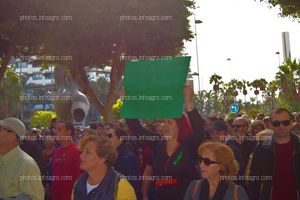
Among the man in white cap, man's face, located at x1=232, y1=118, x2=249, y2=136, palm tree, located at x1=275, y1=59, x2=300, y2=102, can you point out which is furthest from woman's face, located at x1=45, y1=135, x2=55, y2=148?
palm tree, located at x1=275, y1=59, x2=300, y2=102

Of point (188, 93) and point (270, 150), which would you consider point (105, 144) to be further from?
point (270, 150)

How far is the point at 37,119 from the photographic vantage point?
231ft

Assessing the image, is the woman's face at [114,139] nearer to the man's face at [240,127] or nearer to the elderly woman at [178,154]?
the elderly woman at [178,154]

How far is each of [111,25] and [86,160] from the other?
1781cm

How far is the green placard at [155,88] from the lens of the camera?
5391 millimetres

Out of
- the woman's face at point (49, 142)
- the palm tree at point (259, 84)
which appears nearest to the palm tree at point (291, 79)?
the palm tree at point (259, 84)

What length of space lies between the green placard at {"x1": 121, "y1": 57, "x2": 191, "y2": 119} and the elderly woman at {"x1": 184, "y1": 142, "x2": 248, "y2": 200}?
767 millimetres

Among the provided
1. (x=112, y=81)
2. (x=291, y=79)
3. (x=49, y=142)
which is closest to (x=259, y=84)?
(x=291, y=79)

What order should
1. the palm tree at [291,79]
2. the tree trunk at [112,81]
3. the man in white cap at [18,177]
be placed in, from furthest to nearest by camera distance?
the palm tree at [291,79] < the tree trunk at [112,81] < the man in white cap at [18,177]

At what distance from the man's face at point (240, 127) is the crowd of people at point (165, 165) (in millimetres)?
235

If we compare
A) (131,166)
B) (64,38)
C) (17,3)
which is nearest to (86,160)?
(131,166)

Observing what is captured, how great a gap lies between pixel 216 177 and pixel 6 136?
2.09 meters

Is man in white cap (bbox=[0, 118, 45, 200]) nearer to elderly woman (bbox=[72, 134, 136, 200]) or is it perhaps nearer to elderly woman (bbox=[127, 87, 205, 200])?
elderly woman (bbox=[72, 134, 136, 200])

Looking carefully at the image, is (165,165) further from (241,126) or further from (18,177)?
(241,126)
